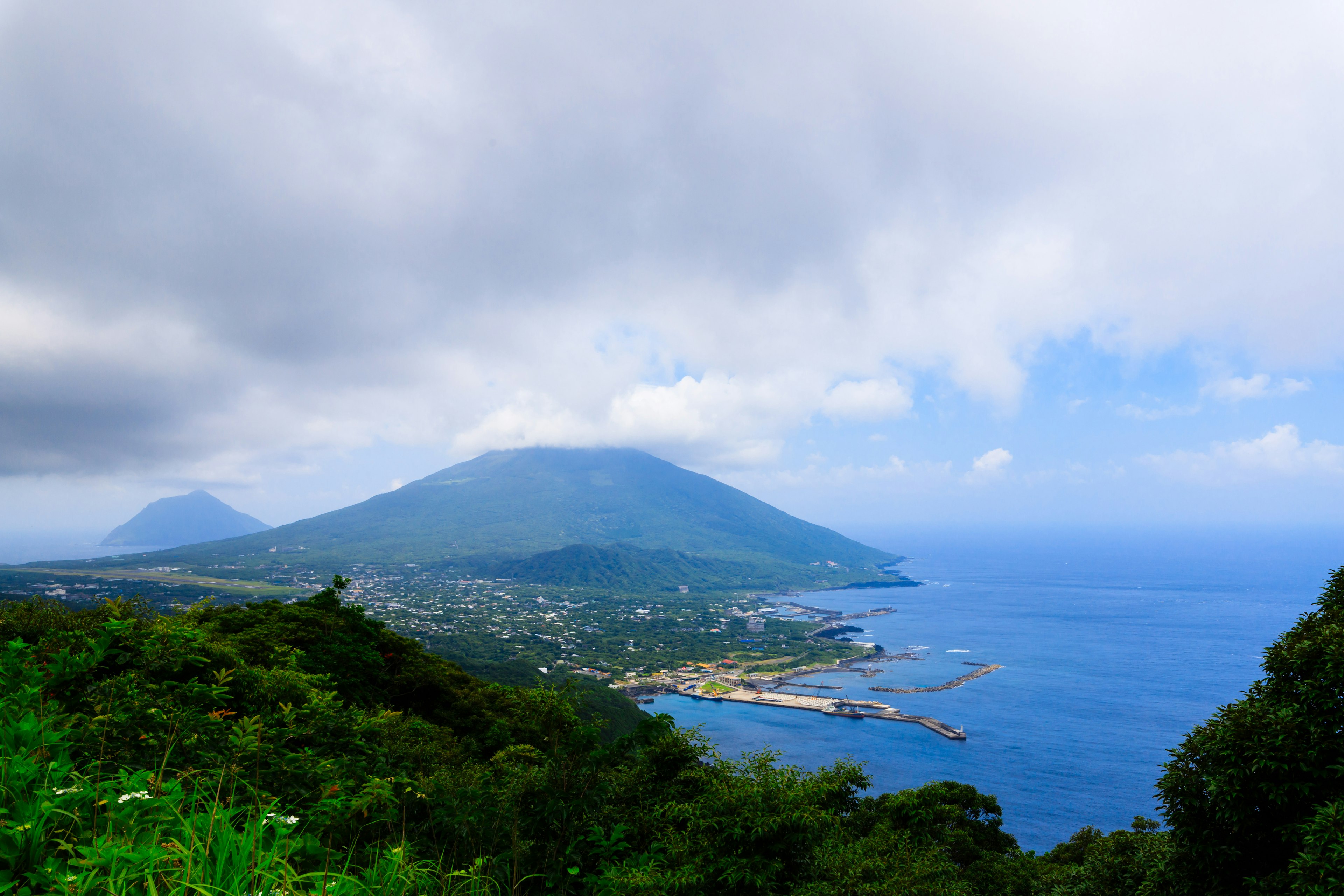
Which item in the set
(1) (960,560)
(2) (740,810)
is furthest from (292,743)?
(1) (960,560)

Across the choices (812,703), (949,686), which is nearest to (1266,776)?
(812,703)

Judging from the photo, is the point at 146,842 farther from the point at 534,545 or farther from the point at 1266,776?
the point at 534,545

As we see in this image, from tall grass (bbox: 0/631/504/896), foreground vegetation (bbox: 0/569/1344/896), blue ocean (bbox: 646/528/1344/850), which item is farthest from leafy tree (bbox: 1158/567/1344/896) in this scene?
tall grass (bbox: 0/631/504/896)

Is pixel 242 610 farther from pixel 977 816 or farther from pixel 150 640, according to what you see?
pixel 977 816

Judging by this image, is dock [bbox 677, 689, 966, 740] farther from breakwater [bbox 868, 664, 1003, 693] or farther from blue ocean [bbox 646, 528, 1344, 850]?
breakwater [bbox 868, 664, 1003, 693]

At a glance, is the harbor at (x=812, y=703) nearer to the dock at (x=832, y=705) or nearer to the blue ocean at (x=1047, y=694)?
the dock at (x=832, y=705)

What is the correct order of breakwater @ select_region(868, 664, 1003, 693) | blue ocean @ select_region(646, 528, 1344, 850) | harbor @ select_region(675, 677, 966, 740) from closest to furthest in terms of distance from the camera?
blue ocean @ select_region(646, 528, 1344, 850), harbor @ select_region(675, 677, 966, 740), breakwater @ select_region(868, 664, 1003, 693)

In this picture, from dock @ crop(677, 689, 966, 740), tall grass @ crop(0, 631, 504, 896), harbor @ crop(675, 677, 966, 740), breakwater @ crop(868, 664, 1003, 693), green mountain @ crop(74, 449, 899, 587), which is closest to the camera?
tall grass @ crop(0, 631, 504, 896)
